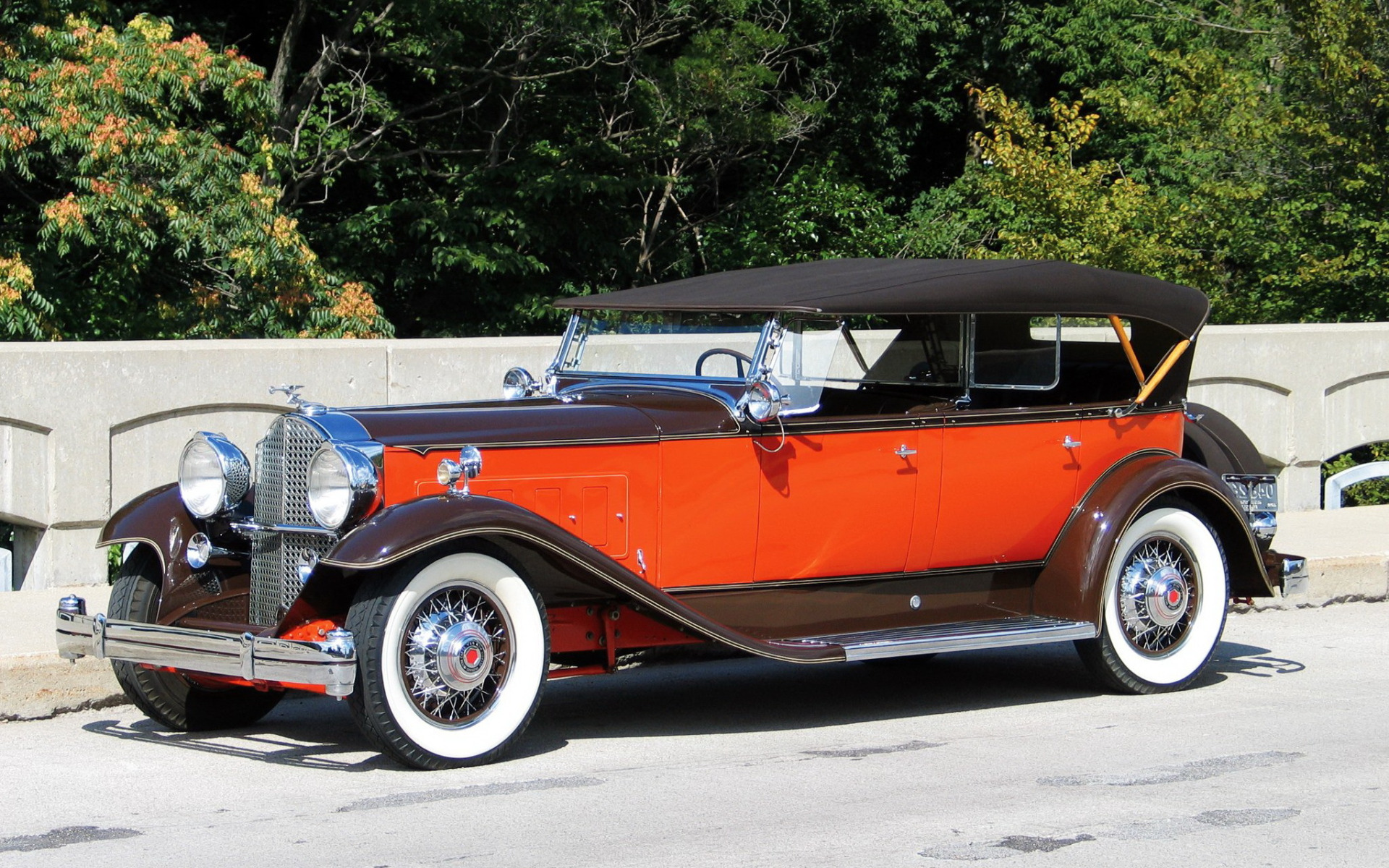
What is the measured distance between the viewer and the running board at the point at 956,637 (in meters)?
5.94

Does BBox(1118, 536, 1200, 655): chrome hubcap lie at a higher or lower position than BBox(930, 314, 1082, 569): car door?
lower

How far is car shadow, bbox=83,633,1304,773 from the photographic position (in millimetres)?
5887

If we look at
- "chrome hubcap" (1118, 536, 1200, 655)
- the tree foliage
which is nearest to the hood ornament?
"chrome hubcap" (1118, 536, 1200, 655)

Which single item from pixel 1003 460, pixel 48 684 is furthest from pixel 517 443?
pixel 48 684

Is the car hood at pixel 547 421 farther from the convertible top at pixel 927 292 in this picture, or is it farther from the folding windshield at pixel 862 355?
the convertible top at pixel 927 292

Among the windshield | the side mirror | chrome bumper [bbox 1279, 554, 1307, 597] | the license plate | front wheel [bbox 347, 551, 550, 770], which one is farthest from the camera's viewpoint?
the license plate

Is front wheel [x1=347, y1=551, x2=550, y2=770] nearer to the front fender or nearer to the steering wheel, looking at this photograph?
the front fender

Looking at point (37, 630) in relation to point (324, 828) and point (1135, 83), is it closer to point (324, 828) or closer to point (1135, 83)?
point (324, 828)

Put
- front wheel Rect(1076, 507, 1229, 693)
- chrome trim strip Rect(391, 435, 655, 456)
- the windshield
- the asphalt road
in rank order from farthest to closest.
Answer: front wheel Rect(1076, 507, 1229, 693), the windshield, chrome trim strip Rect(391, 435, 655, 456), the asphalt road

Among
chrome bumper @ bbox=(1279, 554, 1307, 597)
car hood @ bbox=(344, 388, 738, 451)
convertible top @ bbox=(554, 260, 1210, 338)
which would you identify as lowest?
chrome bumper @ bbox=(1279, 554, 1307, 597)

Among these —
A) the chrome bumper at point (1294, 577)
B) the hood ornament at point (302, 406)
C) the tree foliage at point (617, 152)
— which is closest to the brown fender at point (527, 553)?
the hood ornament at point (302, 406)

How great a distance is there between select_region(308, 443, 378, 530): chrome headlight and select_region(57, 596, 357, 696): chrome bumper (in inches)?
17.8

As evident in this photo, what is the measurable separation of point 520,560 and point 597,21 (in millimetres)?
13088

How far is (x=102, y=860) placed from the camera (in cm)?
436
